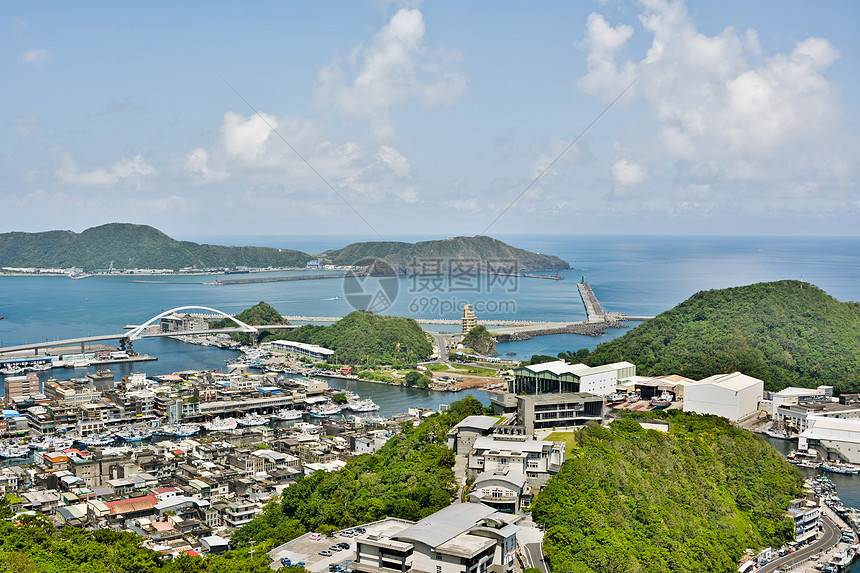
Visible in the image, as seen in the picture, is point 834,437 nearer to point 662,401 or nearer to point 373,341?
point 662,401

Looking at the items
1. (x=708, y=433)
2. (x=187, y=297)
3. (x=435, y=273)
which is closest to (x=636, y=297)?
(x=435, y=273)

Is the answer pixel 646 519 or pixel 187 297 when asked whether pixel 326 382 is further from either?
pixel 187 297

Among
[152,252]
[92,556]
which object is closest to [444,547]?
[92,556]

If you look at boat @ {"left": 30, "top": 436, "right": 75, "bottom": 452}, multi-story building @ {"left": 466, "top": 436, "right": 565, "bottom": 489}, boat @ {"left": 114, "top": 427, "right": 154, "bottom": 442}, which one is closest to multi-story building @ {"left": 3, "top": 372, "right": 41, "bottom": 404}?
boat @ {"left": 30, "top": 436, "right": 75, "bottom": 452}

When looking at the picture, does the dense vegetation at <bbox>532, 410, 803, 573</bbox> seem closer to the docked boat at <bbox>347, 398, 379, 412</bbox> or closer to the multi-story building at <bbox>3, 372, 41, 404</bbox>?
the docked boat at <bbox>347, 398, 379, 412</bbox>

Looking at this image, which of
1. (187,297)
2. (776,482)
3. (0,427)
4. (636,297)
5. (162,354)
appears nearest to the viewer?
(776,482)

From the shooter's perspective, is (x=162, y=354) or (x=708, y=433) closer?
(x=708, y=433)
